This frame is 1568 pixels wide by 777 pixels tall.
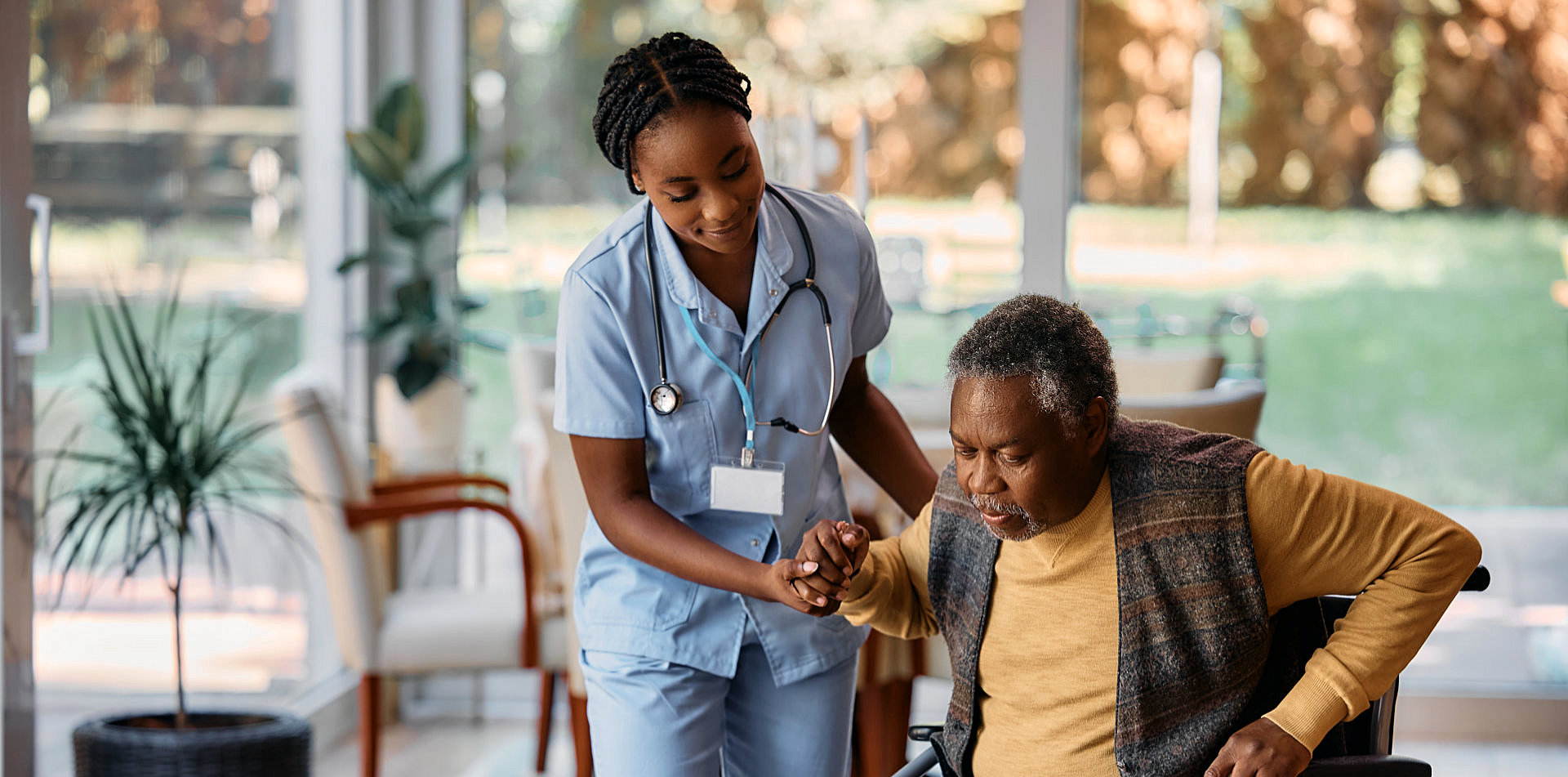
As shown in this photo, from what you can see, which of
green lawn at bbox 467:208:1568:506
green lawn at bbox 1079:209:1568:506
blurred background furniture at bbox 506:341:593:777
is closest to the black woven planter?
blurred background furniture at bbox 506:341:593:777

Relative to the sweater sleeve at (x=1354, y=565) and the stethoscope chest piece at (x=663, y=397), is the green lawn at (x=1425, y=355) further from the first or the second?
the stethoscope chest piece at (x=663, y=397)

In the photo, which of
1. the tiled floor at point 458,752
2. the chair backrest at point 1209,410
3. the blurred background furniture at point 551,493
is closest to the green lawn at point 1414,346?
the blurred background furniture at point 551,493

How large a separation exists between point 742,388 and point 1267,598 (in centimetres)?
63

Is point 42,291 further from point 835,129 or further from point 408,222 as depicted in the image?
point 835,129

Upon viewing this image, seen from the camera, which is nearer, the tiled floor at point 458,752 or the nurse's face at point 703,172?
the nurse's face at point 703,172

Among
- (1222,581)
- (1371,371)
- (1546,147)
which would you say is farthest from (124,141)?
(1546,147)

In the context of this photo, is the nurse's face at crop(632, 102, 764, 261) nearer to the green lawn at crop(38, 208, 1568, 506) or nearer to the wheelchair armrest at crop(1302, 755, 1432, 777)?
the wheelchair armrest at crop(1302, 755, 1432, 777)

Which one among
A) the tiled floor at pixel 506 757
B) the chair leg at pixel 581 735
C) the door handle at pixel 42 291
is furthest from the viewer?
the tiled floor at pixel 506 757

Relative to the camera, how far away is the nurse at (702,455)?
1531 millimetres

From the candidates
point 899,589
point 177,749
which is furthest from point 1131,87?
point 177,749

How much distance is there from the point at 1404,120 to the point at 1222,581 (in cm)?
314

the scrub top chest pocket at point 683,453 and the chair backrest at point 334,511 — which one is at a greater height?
the scrub top chest pocket at point 683,453

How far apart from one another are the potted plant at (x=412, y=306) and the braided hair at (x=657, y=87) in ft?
8.43

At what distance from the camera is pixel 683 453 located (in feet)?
5.31
